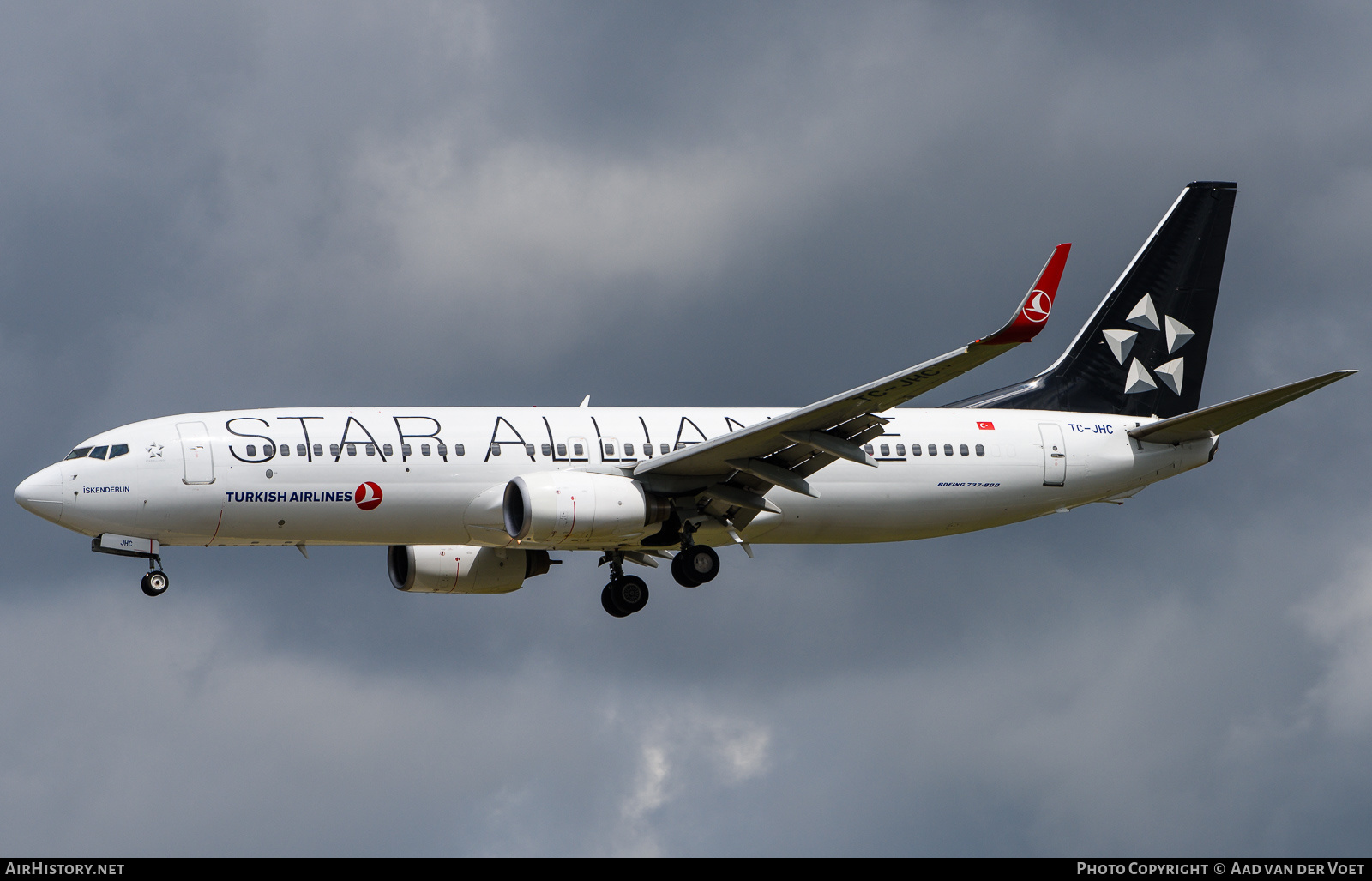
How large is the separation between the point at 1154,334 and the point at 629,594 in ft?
60.3

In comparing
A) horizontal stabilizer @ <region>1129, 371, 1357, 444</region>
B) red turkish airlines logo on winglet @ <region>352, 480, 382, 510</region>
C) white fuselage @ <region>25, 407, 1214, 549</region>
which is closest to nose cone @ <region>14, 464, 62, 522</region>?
white fuselage @ <region>25, 407, 1214, 549</region>

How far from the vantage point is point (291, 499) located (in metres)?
Answer: 41.9

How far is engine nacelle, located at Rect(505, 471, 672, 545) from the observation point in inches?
1636

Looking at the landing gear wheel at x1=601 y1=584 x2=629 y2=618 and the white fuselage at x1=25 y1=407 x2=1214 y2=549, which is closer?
the white fuselage at x1=25 y1=407 x2=1214 y2=549

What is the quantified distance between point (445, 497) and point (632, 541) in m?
5.01

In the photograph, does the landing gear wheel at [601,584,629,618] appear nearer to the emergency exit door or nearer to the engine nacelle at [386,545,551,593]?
the engine nacelle at [386,545,551,593]

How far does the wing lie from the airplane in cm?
6

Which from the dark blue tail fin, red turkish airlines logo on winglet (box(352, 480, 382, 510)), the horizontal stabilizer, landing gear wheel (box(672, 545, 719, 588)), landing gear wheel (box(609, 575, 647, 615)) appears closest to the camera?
the horizontal stabilizer

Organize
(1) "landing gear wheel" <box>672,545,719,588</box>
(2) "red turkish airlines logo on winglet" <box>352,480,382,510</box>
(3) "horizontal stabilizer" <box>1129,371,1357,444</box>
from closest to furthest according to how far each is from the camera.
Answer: (3) "horizontal stabilizer" <box>1129,371,1357,444</box>, (2) "red turkish airlines logo on winglet" <box>352,480,382,510</box>, (1) "landing gear wheel" <box>672,545,719,588</box>

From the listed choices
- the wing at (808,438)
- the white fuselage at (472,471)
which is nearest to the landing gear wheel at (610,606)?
the white fuselage at (472,471)

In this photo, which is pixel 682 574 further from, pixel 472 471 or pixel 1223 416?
pixel 1223 416

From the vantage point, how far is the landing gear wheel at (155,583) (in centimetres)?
4244

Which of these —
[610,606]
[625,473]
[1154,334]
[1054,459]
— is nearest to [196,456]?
[625,473]

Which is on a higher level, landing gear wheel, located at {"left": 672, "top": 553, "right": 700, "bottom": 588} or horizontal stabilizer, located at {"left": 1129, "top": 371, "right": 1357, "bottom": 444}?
horizontal stabilizer, located at {"left": 1129, "top": 371, "right": 1357, "bottom": 444}
